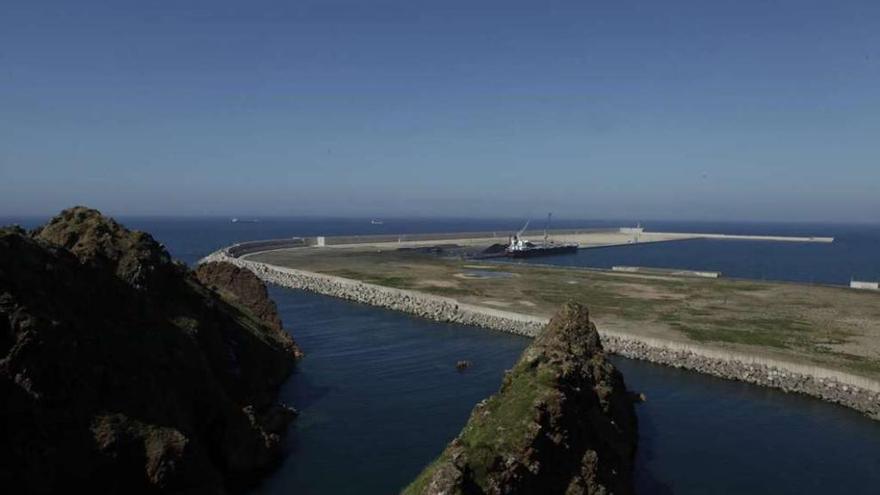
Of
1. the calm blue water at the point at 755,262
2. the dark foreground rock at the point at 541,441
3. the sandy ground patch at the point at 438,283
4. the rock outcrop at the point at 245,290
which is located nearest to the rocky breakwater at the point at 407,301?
the sandy ground patch at the point at 438,283

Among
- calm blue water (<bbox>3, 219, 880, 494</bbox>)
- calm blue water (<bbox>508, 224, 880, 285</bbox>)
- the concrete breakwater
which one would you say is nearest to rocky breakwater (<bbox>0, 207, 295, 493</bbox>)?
calm blue water (<bbox>3, 219, 880, 494</bbox>)

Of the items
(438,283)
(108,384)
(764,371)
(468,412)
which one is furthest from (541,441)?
(438,283)

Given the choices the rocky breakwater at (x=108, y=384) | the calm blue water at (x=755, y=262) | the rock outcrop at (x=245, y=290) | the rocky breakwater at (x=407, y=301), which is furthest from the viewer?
the calm blue water at (x=755, y=262)

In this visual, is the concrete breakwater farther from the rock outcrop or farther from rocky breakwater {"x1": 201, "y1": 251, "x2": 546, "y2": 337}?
the rock outcrop

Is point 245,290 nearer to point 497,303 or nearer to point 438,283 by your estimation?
point 497,303

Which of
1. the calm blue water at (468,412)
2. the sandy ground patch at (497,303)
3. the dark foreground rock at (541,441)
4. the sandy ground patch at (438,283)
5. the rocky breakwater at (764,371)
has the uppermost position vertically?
the dark foreground rock at (541,441)

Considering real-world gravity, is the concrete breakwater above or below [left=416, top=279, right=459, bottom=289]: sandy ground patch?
below

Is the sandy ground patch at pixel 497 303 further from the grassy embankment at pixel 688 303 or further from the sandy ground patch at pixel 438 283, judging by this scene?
the sandy ground patch at pixel 438 283
